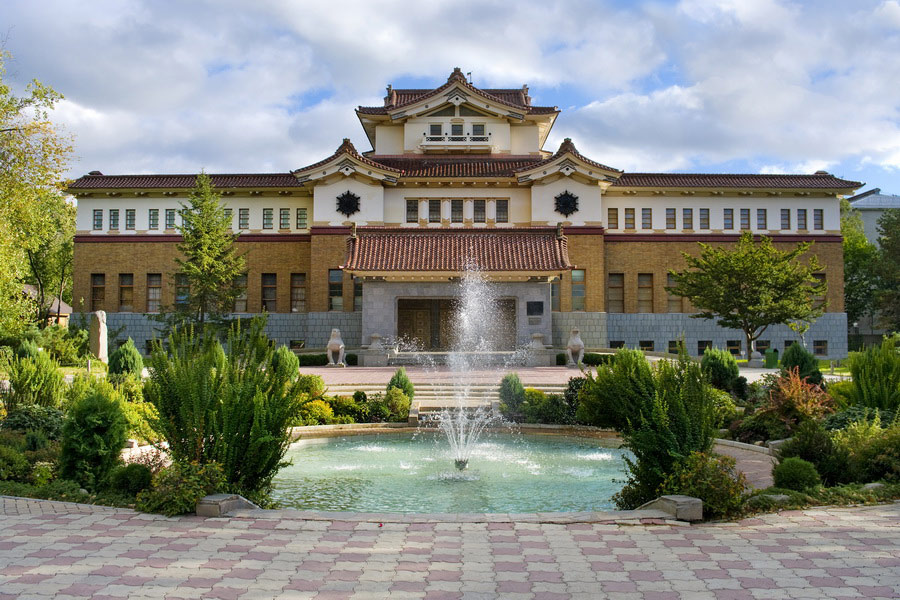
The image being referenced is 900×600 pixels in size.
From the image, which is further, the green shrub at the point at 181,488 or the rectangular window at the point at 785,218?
the rectangular window at the point at 785,218

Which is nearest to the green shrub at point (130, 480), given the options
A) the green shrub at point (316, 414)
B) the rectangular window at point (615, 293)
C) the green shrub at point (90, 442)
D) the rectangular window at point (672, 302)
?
the green shrub at point (90, 442)

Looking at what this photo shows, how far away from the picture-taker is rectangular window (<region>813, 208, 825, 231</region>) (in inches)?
1497

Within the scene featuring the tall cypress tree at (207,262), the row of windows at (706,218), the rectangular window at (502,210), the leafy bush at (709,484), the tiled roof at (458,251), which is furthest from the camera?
the row of windows at (706,218)

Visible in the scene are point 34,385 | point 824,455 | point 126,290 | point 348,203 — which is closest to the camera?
point 824,455

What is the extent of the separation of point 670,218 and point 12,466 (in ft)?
111

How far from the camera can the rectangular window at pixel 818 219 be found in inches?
1497

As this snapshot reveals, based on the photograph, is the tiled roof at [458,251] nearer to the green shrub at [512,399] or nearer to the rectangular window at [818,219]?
the green shrub at [512,399]

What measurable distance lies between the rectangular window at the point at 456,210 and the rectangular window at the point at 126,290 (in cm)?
1724

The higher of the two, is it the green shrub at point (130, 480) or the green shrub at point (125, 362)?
the green shrub at point (125, 362)

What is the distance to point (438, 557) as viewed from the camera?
251 inches

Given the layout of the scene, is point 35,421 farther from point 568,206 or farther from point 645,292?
point 645,292

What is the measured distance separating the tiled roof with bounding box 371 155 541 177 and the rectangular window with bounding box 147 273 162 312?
13.2m

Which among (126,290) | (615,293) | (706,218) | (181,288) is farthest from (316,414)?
(706,218)

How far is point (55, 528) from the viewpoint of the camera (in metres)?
7.23
